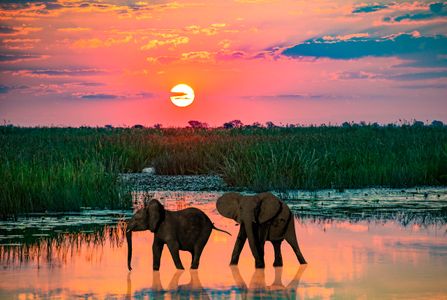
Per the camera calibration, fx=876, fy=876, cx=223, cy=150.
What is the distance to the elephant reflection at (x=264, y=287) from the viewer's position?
6707 millimetres

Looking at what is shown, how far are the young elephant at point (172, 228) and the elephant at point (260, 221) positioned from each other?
0.92ft

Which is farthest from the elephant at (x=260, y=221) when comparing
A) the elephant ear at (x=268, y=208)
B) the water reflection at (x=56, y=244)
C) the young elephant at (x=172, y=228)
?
the water reflection at (x=56, y=244)

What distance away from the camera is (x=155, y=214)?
7.79m

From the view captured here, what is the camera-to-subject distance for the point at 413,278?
7.39 metres

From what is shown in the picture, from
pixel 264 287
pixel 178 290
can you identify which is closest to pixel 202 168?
pixel 264 287

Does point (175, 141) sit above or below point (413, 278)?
above

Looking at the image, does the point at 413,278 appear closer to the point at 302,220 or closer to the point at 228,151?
the point at 302,220

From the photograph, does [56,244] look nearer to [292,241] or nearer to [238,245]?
[238,245]

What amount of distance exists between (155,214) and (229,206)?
739mm

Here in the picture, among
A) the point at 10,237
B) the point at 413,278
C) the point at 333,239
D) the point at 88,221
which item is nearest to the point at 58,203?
the point at 88,221

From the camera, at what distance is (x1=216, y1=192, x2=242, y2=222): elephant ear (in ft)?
26.6

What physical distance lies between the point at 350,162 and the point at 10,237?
1038cm

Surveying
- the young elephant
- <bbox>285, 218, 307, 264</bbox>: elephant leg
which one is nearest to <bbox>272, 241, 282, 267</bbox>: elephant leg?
<bbox>285, 218, 307, 264</bbox>: elephant leg

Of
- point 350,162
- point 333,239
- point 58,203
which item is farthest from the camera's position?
point 350,162
